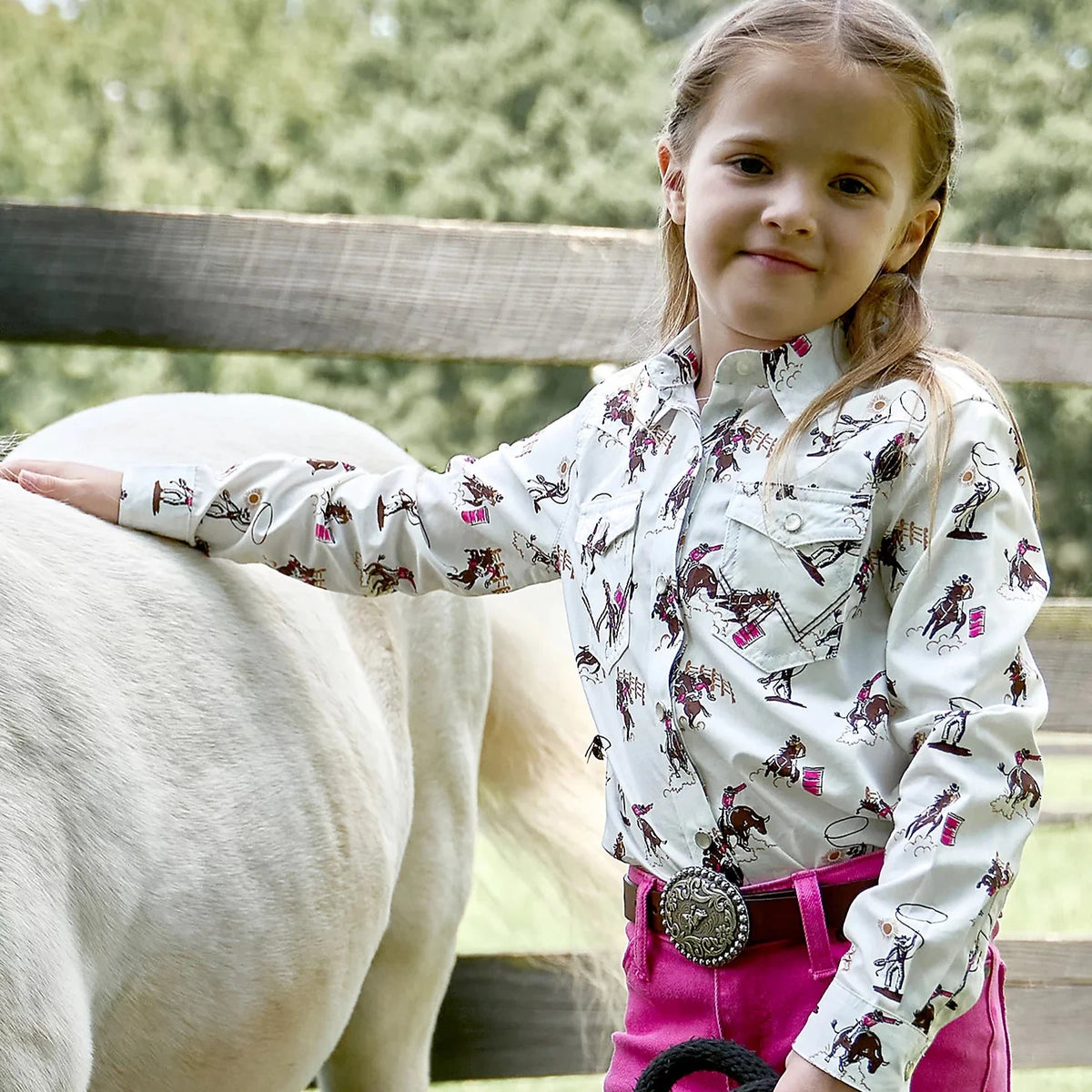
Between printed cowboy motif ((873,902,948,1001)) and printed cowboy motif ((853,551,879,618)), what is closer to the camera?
printed cowboy motif ((873,902,948,1001))

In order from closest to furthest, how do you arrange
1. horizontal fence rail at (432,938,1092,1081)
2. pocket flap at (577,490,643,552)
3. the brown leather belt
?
the brown leather belt, pocket flap at (577,490,643,552), horizontal fence rail at (432,938,1092,1081)

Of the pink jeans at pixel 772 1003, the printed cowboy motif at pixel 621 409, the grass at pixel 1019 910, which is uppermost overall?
the printed cowboy motif at pixel 621 409

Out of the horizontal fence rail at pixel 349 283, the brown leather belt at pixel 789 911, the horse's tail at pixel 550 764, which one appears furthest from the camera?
the horse's tail at pixel 550 764

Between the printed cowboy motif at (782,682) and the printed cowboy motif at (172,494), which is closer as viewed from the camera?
the printed cowboy motif at (782,682)

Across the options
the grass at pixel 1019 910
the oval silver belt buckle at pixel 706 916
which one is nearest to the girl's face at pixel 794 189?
the oval silver belt buckle at pixel 706 916

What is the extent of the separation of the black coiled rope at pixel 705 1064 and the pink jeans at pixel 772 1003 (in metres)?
0.07

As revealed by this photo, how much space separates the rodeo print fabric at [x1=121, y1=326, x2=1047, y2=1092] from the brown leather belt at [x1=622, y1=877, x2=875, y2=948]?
0.02 meters

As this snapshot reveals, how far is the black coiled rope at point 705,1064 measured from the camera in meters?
0.94

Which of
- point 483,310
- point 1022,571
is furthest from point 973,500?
→ point 483,310

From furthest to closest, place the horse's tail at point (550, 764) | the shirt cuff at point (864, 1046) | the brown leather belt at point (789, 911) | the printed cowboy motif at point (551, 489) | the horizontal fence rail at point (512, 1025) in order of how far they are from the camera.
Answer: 1. the horizontal fence rail at point (512, 1025)
2. the horse's tail at point (550, 764)
3. the printed cowboy motif at point (551, 489)
4. the brown leather belt at point (789, 911)
5. the shirt cuff at point (864, 1046)

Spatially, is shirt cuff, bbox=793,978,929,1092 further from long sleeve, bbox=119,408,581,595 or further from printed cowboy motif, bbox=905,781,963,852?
long sleeve, bbox=119,408,581,595

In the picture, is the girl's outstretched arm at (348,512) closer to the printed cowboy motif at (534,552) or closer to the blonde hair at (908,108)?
the printed cowboy motif at (534,552)

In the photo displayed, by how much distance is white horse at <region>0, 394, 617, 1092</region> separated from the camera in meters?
0.97

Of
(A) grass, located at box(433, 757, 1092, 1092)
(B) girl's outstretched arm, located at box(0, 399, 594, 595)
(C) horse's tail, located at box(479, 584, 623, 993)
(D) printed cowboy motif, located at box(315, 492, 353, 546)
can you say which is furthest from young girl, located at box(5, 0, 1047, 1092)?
(A) grass, located at box(433, 757, 1092, 1092)
